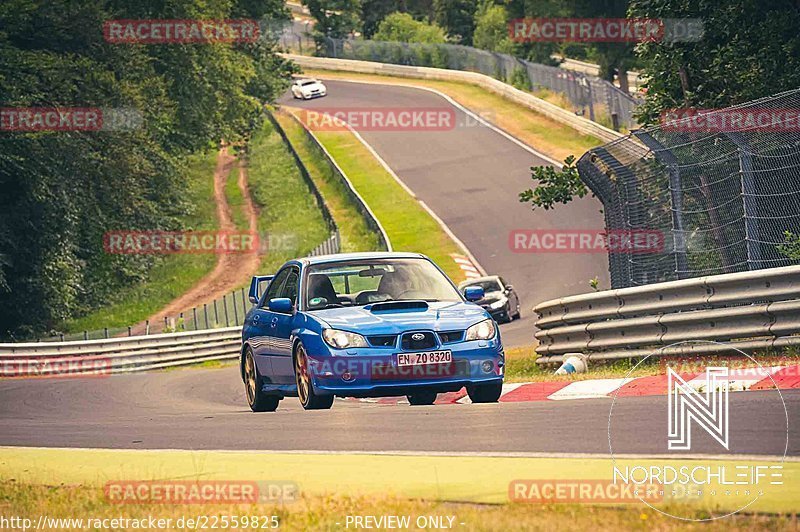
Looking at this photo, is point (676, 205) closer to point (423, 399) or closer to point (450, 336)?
point (423, 399)

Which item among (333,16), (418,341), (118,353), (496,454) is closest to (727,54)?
(418,341)

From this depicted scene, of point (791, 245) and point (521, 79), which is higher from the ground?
point (791, 245)

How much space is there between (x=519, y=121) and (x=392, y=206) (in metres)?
12.1

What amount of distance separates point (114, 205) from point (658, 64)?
23.2 m

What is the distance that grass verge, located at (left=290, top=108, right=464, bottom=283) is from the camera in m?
44.6

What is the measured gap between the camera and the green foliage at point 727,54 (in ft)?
67.3

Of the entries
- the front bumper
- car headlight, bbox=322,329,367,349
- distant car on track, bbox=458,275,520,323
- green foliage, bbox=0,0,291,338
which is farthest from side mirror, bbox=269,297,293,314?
green foliage, bbox=0,0,291,338

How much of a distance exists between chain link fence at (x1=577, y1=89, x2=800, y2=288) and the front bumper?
3.50 meters

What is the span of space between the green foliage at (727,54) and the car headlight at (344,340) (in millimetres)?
10682

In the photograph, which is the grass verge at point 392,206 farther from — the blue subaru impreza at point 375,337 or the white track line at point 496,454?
the white track line at point 496,454

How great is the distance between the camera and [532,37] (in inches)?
2908

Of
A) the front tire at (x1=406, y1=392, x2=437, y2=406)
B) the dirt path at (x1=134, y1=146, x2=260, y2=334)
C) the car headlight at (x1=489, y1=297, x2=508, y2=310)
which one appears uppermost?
the front tire at (x1=406, y1=392, x2=437, y2=406)

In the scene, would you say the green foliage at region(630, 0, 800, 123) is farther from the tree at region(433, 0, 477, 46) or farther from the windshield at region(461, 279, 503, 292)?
the tree at region(433, 0, 477, 46)

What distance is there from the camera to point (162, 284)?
47344mm
